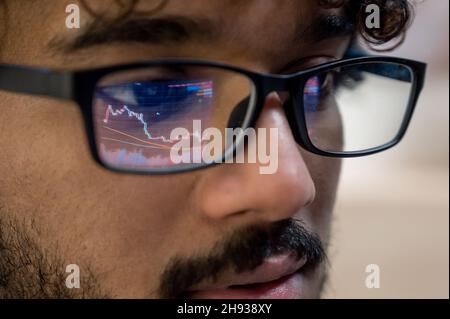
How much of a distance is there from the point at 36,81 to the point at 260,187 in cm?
29

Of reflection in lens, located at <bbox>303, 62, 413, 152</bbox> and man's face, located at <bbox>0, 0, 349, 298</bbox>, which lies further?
reflection in lens, located at <bbox>303, 62, 413, 152</bbox>

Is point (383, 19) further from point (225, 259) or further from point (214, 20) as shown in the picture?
point (225, 259)

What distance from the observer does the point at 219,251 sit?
762mm

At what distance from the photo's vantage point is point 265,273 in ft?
2.65

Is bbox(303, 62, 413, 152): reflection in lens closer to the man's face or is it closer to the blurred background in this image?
the man's face

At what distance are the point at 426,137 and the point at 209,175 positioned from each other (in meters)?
3.26

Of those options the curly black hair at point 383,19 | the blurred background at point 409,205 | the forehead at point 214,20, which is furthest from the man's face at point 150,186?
the blurred background at point 409,205

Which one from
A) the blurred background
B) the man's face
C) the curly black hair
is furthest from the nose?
the blurred background

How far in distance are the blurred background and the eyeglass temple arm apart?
1.35m

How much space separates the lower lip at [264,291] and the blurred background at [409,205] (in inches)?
41.5

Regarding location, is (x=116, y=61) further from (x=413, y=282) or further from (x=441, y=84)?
(x=441, y=84)

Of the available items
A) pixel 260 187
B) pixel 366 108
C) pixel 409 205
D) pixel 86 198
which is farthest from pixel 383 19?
pixel 409 205

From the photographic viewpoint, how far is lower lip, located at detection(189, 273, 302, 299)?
2.61ft
